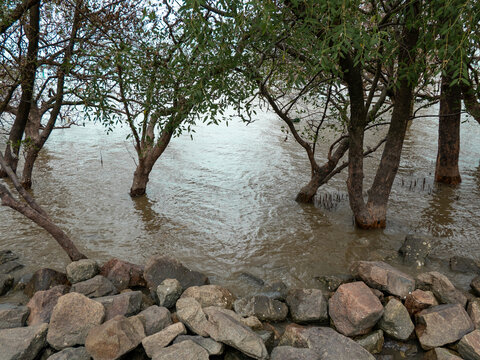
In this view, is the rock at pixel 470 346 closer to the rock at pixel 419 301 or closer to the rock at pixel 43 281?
the rock at pixel 419 301

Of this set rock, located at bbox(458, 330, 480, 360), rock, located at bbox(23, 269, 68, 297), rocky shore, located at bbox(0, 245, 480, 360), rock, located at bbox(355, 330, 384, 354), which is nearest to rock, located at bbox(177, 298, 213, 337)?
rocky shore, located at bbox(0, 245, 480, 360)

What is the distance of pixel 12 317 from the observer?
4754mm

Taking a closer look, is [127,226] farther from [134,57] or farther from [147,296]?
[134,57]

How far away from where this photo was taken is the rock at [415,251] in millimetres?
6707

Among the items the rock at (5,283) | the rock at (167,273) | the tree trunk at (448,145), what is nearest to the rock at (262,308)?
the rock at (167,273)

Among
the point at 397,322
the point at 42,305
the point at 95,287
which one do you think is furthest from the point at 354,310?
the point at 42,305

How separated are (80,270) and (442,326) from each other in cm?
520

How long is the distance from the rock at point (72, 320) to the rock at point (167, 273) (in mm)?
1109

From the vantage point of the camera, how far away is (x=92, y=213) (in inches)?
359

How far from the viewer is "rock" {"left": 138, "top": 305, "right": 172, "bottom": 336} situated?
182 inches

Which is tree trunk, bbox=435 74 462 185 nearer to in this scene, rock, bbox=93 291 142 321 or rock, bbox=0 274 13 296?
rock, bbox=93 291 142 321

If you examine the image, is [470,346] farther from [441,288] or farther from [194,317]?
[194,317]

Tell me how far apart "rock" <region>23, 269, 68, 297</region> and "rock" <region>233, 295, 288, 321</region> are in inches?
111

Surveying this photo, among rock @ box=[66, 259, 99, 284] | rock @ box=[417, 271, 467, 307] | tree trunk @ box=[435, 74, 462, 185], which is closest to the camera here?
rock @ box=[417, 271, 467, 307]
